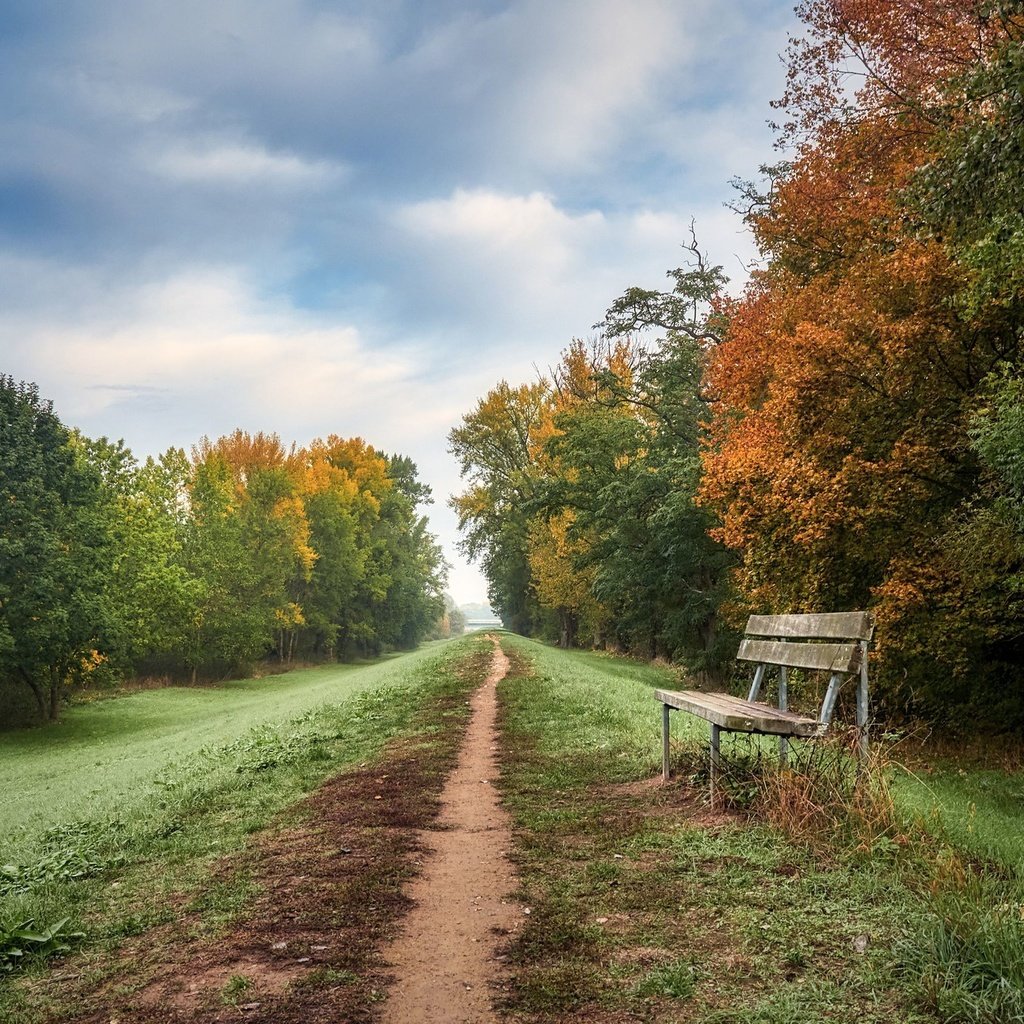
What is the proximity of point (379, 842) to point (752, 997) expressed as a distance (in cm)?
344

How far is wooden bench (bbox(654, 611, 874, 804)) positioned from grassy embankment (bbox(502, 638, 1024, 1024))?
661 millimetres

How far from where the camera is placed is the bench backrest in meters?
6.00

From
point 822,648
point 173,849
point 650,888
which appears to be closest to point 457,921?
point 650,888

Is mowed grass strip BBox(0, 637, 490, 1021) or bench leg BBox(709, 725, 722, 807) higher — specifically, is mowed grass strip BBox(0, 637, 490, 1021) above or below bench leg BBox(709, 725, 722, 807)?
below

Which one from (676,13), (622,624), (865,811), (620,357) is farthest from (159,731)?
(865,811)

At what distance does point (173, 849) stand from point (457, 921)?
126 inches

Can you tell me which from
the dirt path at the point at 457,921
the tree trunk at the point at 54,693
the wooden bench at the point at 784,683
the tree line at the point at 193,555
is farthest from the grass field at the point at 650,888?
the tree trunk at the point at 54,693

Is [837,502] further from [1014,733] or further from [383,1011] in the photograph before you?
[383,1011]

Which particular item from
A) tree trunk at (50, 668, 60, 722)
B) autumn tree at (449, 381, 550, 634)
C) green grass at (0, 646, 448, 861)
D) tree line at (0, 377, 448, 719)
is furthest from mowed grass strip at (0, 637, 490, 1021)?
autumn tree at (449, 381, 550, 634)

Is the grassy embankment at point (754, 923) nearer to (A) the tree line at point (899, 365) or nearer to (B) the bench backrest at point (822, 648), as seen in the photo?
(B) the bench backrest at point (822, 648)

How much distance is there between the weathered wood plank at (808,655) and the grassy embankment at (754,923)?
107 centimetres

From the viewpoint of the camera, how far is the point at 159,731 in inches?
1097

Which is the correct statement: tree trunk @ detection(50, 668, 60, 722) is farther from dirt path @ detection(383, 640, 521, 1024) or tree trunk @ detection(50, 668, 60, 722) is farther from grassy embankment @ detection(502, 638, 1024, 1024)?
grassy embankment @ detection(502, 638, 1024, 1024)

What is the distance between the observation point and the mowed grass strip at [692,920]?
137 inches
